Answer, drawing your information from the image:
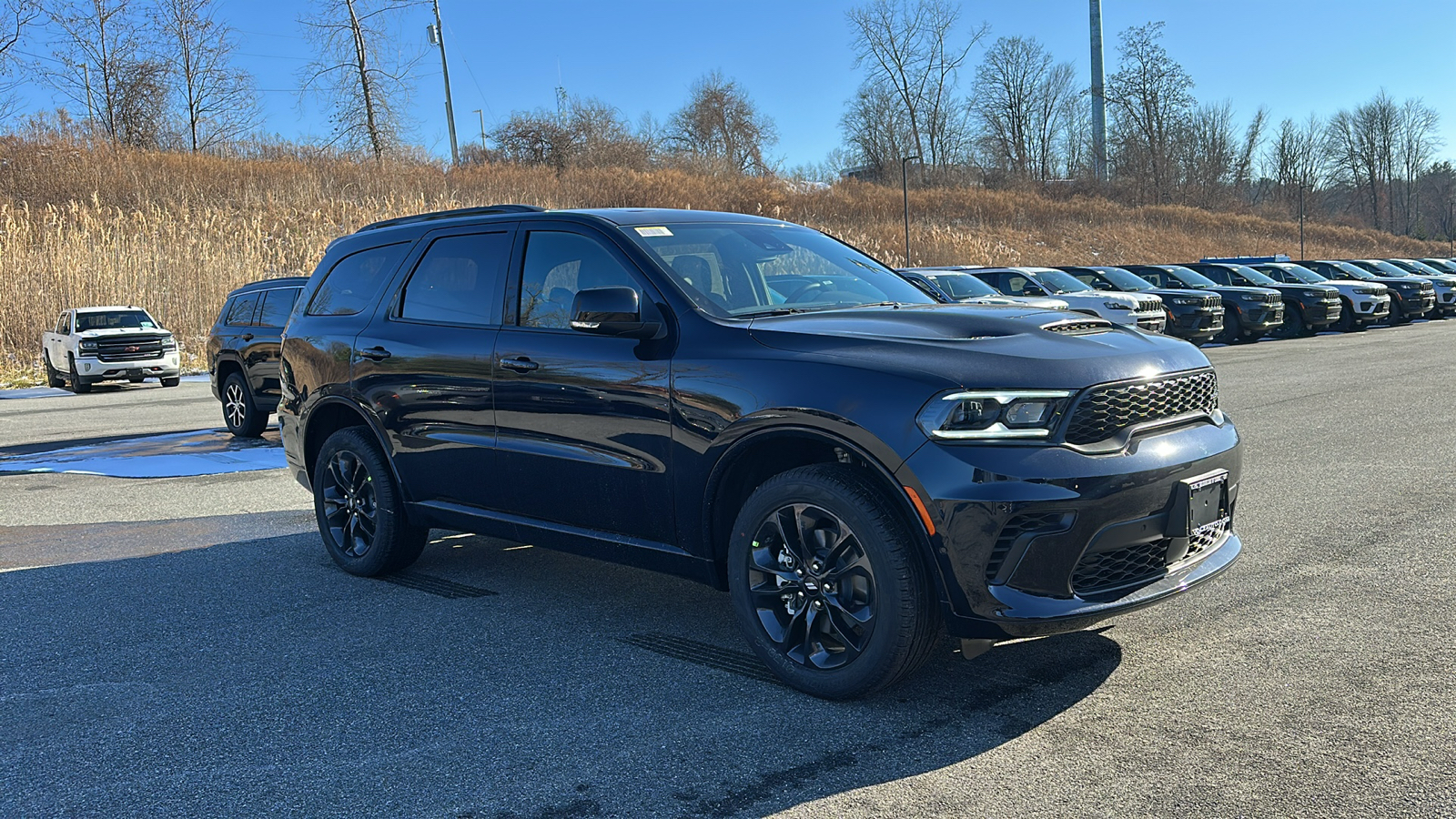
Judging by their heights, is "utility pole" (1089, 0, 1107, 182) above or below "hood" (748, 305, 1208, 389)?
above

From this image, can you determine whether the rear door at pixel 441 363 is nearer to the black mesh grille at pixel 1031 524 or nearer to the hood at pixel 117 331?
the black mesh grille at pixel 1031 524

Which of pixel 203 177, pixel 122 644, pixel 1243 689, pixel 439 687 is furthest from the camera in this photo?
pixel 203 177

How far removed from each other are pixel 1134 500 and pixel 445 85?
42.1 m

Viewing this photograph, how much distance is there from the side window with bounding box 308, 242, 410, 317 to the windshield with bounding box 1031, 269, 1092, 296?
1698cm

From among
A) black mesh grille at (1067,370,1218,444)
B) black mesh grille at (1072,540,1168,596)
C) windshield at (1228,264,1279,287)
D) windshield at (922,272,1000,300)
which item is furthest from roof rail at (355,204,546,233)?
windshield at (1228,264,1279,287)

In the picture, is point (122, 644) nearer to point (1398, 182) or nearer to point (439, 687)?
point (439, 687)

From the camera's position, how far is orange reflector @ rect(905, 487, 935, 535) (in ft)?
11.8

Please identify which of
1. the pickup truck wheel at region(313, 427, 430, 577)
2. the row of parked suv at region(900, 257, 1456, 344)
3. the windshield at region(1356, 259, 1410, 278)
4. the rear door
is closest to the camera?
→ the rear door

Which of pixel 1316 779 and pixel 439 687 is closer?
pixel 1316 779

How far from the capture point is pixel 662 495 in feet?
14.5

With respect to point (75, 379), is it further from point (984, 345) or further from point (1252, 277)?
point (1252, 277)

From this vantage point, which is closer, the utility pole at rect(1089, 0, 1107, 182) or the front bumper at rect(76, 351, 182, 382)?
the front bumper at rect(76, 351, 182, 382)

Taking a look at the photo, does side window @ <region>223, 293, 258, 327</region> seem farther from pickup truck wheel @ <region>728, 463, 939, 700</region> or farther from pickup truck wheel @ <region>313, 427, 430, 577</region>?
pickup truck wheel @ <region>728, 463, 939, 700</region>

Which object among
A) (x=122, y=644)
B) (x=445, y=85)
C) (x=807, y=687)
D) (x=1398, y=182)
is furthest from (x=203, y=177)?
(x=1398, y=182)
